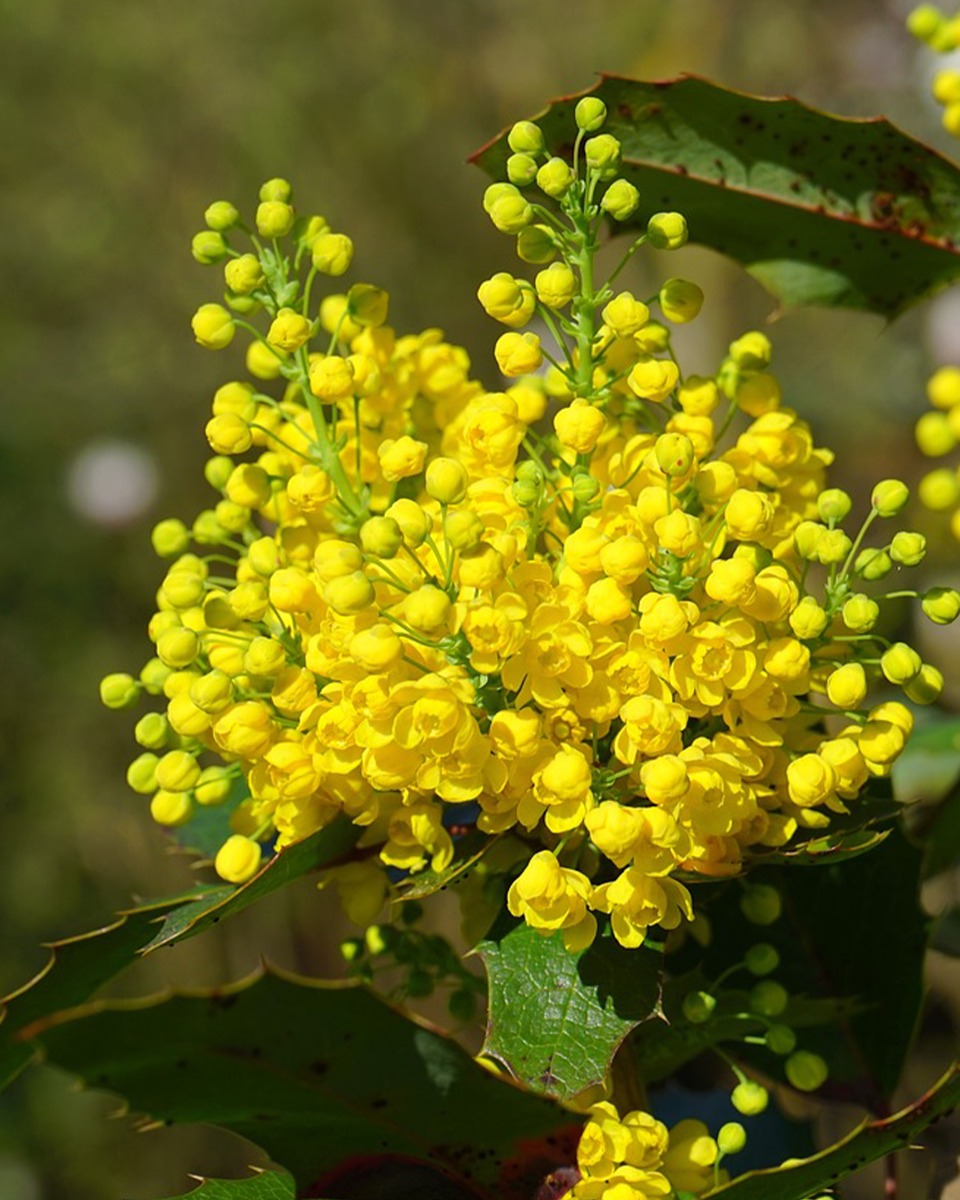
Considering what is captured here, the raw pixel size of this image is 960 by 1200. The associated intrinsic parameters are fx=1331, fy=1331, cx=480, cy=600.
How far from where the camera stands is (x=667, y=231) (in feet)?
1.94

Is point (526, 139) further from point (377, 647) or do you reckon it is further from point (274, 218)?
point (377, 647)

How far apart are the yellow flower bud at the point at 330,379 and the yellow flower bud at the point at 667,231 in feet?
0.49

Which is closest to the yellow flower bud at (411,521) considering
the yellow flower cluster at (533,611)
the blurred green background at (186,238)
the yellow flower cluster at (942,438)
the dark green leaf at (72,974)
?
the yellow flower cluster at (533,611)

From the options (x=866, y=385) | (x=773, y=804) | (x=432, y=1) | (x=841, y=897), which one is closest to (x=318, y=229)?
(x=773, y=804)

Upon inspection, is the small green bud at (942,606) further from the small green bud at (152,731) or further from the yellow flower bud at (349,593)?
the small green bud at (152,731)

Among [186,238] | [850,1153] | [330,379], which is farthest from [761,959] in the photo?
[186,238]

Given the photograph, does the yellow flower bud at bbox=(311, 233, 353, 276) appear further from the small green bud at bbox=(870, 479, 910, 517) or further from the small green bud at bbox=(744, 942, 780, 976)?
the small green bud at bbox=(744, 942, 780, 976)

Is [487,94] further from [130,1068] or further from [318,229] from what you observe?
[130,1068]

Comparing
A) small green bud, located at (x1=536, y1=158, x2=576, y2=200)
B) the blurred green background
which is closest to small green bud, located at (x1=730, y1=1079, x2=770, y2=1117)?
small green bud, located at (x1=536, y1=158, x2=576, y2=200)

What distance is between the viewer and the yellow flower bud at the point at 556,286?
0.56 metres

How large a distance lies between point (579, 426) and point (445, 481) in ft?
0.20

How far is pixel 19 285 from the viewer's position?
158 inches

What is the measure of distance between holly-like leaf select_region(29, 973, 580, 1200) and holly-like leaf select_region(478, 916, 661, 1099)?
0.02 meters

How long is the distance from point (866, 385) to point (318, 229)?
11.2 ft
